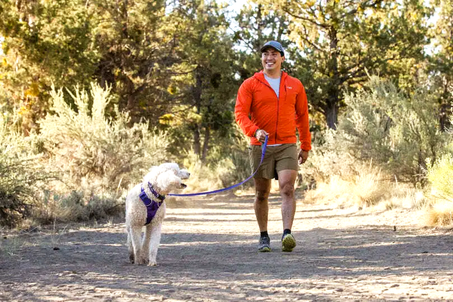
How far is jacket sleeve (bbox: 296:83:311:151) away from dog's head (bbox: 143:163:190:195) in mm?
2135

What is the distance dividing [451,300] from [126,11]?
1925 cm

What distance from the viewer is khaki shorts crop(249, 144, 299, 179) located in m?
7.31

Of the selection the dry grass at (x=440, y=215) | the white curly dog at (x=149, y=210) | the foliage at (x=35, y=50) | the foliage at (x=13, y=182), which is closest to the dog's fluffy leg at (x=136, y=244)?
the white curly dog at (x=149, y=210)

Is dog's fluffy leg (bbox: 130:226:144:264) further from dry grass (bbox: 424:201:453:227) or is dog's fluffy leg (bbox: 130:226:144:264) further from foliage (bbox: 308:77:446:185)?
foliage (bbox: 308:77:446:185)

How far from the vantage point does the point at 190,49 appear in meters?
23.7

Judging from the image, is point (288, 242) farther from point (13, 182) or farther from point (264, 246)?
point (13, 182)

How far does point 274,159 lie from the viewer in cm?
741

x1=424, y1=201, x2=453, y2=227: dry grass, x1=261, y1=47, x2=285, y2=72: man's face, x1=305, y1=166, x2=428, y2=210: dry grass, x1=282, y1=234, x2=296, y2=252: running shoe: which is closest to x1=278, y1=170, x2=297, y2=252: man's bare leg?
x1=282, y1=234, x2=296, y2=252: running shoe

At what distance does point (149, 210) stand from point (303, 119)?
98.6 inches

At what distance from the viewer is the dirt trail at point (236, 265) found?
446 centimetres

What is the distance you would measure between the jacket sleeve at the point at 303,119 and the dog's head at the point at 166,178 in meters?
2.14

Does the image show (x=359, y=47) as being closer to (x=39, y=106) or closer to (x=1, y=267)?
(x=39, y=106)

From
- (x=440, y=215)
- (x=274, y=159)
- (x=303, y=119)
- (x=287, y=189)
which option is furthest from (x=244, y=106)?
(x=440, y=215)

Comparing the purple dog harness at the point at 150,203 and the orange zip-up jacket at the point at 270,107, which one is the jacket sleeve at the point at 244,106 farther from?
the purple dog harness at the point at 150,203
